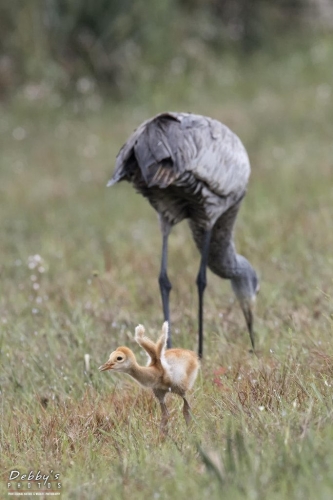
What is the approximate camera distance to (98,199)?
33.1ft

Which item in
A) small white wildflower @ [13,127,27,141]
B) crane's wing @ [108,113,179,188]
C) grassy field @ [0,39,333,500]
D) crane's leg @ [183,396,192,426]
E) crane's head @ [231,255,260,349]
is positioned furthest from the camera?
small white wildflower @ [13,127,27,141]

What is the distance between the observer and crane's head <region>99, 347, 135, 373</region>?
3.20 m

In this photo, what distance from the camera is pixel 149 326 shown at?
17.1 ft

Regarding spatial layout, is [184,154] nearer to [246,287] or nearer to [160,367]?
[246,287]

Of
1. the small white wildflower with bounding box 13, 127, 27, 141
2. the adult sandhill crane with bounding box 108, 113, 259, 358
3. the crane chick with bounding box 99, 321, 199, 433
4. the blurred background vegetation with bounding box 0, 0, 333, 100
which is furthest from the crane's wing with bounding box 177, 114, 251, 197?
the blurred background vegetation with bounding box 0, 0, 333, 100

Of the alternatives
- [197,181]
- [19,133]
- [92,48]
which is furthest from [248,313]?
[92,48]

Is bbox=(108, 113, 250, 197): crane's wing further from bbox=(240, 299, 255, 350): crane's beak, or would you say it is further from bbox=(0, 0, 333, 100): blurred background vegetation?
bbox=(0, 0, 333, 100): blurred background vegetation

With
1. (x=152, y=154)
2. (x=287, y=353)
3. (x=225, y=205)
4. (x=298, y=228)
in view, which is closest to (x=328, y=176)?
(x=298, y=228)

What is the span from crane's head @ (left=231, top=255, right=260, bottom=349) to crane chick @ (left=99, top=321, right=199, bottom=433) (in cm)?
179

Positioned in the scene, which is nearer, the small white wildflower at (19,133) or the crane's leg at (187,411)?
the crane's leg at (187,411)

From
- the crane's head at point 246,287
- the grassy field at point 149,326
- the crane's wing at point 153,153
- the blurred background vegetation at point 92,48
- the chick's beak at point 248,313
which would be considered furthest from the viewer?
the blurred background vegetation at point 92,48

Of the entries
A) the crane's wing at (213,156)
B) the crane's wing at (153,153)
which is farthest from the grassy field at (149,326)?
the crane's wing at (153,153)

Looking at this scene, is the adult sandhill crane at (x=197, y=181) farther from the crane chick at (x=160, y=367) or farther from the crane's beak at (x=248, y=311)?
the crane chick at (x=160, y=367)

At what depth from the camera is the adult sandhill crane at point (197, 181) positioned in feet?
15.4
